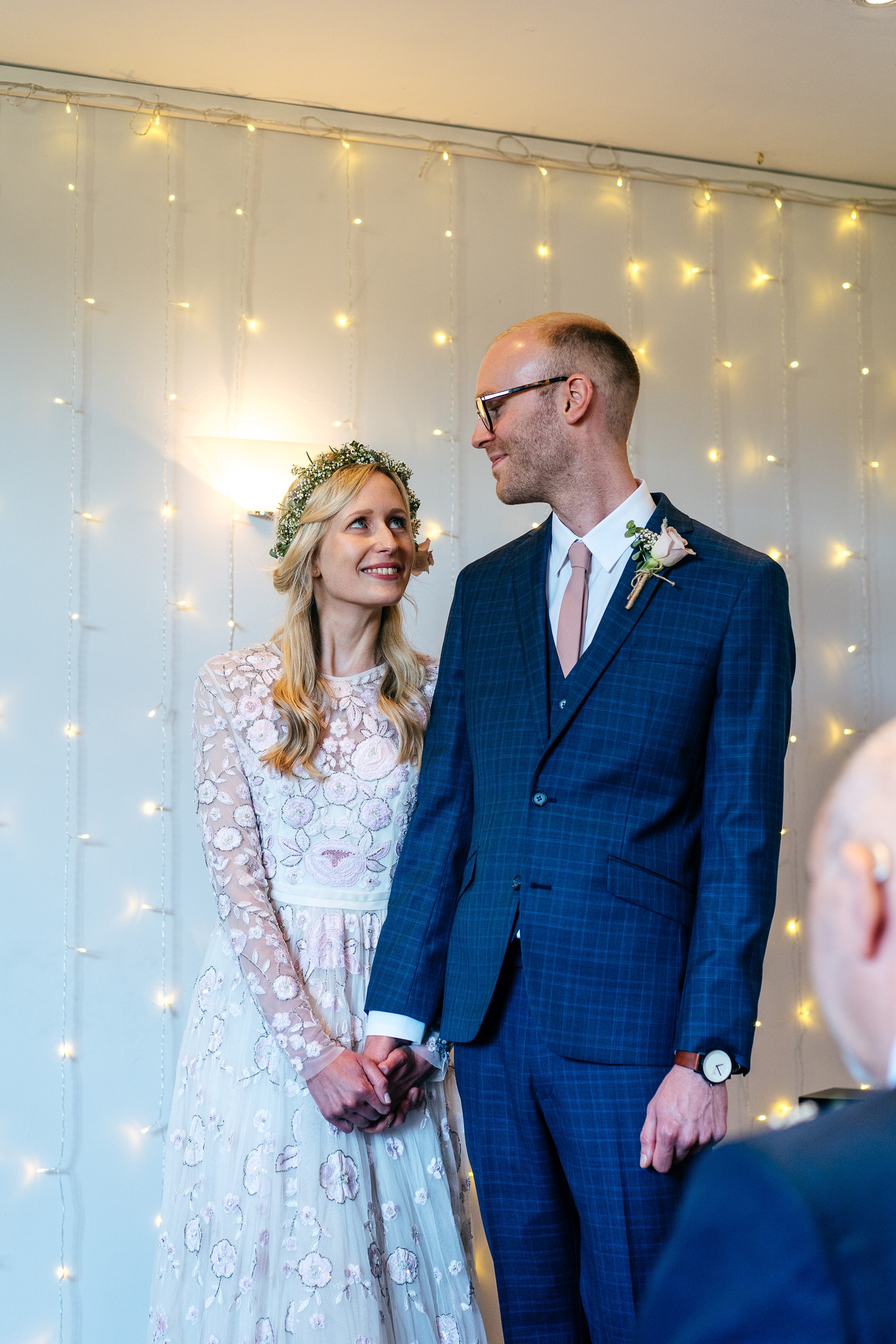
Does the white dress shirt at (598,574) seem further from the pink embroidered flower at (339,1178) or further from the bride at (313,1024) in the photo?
the pink embroidered flower at (339,1178)

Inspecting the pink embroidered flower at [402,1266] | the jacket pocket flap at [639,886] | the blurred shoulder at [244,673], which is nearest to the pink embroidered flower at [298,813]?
the blurred shoulder at [244,673]

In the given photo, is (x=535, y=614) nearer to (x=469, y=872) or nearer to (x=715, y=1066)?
(x=469, y=872)

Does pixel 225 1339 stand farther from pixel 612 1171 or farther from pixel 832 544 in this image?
pixel 832 544

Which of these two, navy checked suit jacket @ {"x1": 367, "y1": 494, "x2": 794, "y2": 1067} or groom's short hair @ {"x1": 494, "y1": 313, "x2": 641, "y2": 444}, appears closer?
navy checked suit jacket @ {"x1": 367, "y1": 494, "x2": 794, "y2": 1067}

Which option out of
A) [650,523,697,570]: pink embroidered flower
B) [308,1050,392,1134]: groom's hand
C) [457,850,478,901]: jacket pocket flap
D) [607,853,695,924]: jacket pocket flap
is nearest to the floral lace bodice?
[308,1050,392,1134]: groom's hand

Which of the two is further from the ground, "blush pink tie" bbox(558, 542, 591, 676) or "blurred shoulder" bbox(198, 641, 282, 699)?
"blush pink tie" bbox(558, 542, 591, 676)

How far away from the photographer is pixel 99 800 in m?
3.12

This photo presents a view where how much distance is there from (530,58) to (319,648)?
178 centimetres

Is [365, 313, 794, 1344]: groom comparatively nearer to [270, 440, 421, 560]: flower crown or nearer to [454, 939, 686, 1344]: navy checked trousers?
[454, 939, 686, 1344]: navy checked trousers

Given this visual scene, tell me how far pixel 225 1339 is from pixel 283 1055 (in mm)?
450

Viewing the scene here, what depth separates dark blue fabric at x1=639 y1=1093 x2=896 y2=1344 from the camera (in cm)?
54

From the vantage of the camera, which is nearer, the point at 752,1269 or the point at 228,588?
the point at 752,1269

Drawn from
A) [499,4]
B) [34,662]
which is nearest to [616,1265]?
[34,662]

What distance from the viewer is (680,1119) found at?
5.72 feet
